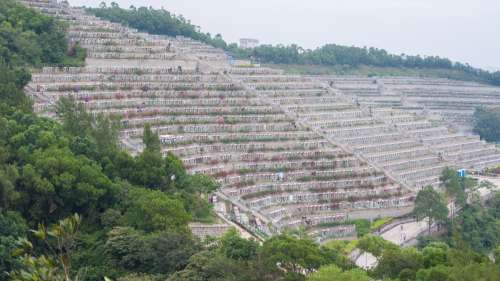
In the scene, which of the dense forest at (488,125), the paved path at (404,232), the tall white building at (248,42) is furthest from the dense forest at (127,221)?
the tall white building at (248,42)

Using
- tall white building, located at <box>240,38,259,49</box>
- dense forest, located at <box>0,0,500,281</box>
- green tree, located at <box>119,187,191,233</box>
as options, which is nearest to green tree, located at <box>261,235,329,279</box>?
dense forest, located at <box>0,0,500,281</box>

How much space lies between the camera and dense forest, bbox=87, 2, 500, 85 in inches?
2512

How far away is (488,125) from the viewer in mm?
65750

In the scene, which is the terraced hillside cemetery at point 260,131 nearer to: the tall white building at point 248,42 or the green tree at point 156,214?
the green tree at point 156,214

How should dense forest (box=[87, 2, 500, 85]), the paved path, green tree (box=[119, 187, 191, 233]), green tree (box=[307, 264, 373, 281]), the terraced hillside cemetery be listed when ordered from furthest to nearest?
dense forest (box=[87, 2, 500, 85]) < the terraced hillside cemetery < the paved path < green tree (box=[119, 187, 191, 233]) < green tree (box=[307, 264, 373, 281])

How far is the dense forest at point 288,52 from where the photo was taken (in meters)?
63.8

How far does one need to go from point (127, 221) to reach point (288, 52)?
153 feet

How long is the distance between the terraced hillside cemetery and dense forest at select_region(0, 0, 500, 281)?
2.85m

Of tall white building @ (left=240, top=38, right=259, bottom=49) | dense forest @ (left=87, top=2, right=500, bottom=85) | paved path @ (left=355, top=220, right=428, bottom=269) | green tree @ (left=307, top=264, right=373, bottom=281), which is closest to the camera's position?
green tree @ (left=307, top=264, right=373, bottom=281)

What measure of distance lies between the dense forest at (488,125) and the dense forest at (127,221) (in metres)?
37.8

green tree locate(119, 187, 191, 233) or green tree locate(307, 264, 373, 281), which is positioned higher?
green tree locate(307, 264, 373, 281)

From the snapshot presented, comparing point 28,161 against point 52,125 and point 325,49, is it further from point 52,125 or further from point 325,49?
point 325,49

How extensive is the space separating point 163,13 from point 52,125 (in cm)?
3681

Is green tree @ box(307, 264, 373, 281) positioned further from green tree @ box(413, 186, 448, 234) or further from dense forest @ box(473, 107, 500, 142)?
dense forest @ box(473, 107, 500, 142)
